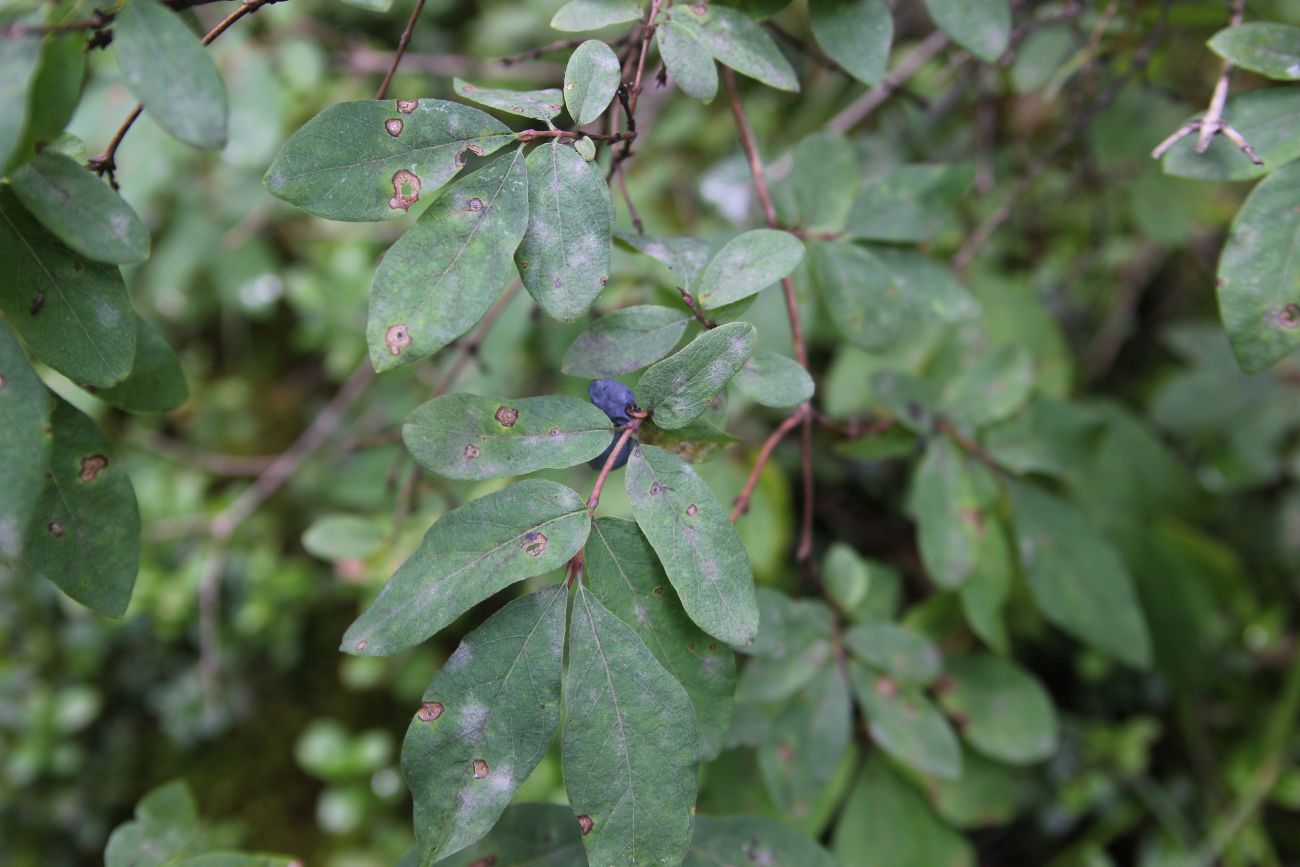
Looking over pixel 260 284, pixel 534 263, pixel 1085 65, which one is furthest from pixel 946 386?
pixel 260 284

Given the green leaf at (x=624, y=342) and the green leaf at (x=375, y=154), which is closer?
the green leaf at (x=375, y=154)

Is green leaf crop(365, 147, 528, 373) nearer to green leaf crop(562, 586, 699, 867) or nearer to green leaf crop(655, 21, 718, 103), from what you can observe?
green leaf crop(655, 21, 718, 103)

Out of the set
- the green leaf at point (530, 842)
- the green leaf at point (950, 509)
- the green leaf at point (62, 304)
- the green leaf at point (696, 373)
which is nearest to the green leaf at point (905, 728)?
the green leaf at point (950, 509)

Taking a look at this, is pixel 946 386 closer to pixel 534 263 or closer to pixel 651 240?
pixel 651 240

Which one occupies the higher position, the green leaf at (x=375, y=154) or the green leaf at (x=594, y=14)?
the green leaf at (x=594, y=14)

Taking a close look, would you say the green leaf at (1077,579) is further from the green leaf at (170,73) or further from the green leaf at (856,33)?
the green leaf at (170,73)

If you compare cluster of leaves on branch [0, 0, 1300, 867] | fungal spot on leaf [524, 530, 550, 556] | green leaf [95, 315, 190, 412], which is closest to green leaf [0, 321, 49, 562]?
cluster of leaves on branch [0, 0, 1300, 867]
